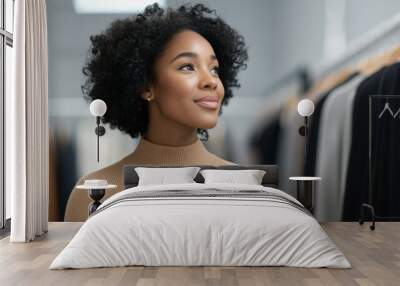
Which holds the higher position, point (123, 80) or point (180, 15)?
point (180, 15)

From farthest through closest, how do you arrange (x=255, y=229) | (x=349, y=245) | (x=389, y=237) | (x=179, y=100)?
(x=179, y=100)
(x=389, y=237)
(x=349, y=245)
(x=255, y=229)

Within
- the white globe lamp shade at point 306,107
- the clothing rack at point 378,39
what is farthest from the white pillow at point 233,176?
the clothing rack at point 378,39

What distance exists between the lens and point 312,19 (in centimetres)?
787

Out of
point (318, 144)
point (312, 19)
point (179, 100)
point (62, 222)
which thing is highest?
point (312, 19)

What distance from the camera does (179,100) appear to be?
767cm

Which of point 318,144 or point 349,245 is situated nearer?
point 349,245

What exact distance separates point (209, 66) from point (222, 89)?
324mm

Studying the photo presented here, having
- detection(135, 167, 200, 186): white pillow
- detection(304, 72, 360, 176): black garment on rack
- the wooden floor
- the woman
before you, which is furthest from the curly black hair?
the wooden floor

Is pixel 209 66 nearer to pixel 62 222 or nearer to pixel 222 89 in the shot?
pixel 222 89

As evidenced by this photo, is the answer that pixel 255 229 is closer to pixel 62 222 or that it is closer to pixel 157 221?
pixel 157 221

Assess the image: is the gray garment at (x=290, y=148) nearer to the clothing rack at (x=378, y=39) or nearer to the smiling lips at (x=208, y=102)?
the smiling lips at (x=208, y=102)

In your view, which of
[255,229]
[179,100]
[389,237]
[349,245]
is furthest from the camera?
[179,100]

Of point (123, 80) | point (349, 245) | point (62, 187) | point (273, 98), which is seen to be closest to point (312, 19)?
point (273, 98)

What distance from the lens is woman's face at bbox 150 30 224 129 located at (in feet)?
25.1
